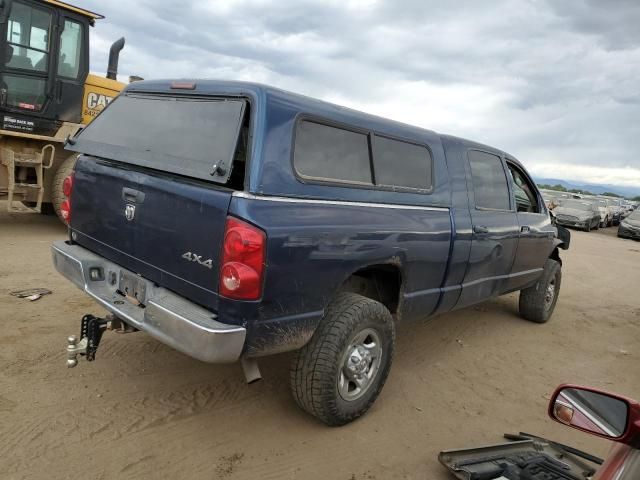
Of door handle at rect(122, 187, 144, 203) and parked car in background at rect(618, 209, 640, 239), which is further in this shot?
parked car in background at rect(618, 209, 640, 239)

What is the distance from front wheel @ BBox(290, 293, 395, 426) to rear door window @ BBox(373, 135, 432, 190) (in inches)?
35.1

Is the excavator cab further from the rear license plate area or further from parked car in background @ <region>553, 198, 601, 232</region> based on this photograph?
parked car in background @ <region>553, 198, 601, 232</region>

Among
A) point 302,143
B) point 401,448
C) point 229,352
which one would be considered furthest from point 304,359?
point 302,143

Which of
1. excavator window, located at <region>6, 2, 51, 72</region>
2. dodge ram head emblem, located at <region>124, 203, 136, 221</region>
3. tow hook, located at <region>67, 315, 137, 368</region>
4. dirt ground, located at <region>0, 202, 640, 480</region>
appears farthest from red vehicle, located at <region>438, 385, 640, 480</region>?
excavator window, located at <region>6, 2, 51, 72</region>

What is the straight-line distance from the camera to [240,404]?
11.3 feet

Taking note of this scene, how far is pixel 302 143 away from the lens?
2945mm

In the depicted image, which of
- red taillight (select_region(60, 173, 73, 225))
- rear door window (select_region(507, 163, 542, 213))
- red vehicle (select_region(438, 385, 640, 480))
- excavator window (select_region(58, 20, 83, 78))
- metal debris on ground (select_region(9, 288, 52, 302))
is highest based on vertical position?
excavator window (select_region(58, 20, 83, 78))

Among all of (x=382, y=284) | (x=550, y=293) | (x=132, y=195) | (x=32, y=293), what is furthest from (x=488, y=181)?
(x=32, y=293)

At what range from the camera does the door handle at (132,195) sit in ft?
9.84

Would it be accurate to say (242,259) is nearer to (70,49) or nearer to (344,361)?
(344,361)

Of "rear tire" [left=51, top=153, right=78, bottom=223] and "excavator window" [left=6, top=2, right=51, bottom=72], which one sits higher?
"excavator window" [left=6, top=2, right=51, bottom=72]

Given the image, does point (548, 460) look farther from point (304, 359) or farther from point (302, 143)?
point (302, 143)

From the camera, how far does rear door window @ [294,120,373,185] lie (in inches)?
116

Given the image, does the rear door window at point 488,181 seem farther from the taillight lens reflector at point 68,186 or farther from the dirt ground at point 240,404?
the taillight lens reflector at point 68,186
